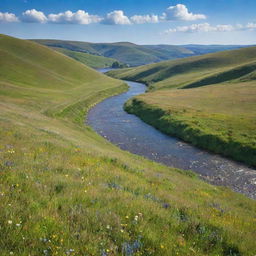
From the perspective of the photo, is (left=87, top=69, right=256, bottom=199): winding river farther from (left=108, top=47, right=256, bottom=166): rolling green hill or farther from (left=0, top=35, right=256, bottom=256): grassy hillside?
(left=0, top=35, right=256, bottom=256): grassy hillside

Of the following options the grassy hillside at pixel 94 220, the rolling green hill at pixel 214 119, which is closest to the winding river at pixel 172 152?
the rolling green hill at pixel 214 119

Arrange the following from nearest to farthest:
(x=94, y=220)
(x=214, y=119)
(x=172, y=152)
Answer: (x=94, y=220) < (x=172, y=152) < (x=214, y=119)

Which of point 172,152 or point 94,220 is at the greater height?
point 94,220

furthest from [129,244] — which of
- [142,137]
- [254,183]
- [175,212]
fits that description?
[142,137]

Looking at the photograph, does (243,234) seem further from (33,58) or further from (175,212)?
(33,58)

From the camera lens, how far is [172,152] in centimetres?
3184

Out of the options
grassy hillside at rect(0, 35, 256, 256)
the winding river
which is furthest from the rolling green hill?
grassy hillside at rect(0, 35, 256, 256)

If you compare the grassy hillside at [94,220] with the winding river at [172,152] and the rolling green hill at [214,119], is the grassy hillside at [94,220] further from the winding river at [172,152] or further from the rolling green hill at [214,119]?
the rolling green hill at [214,119]

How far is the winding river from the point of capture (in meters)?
23.8

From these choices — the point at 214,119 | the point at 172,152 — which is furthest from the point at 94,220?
the point at 214,119

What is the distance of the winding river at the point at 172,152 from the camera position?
23.8 m

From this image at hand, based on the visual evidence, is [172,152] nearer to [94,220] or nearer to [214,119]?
[214,119]

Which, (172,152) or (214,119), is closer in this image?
(172,152)

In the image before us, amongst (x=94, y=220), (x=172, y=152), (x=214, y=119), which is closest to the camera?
(x=94, y=220)
